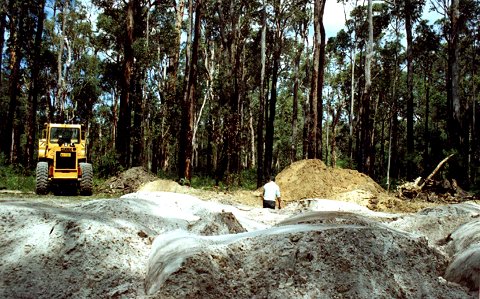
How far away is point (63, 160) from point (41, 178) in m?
1.15

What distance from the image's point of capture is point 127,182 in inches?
669

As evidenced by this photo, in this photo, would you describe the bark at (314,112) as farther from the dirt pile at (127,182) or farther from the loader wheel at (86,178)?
the loader wheel at (86,178)

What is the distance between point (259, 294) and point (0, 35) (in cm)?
2788

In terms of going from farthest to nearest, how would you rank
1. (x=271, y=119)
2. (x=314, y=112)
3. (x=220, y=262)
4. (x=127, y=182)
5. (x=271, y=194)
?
(x=271, y=119) → (x=314, y=112) → (x=127, y=182) → (x=271, y=194) → (x=220, y=262)

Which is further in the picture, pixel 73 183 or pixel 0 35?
pixel 0 35

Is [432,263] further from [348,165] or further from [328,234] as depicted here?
[348,165]

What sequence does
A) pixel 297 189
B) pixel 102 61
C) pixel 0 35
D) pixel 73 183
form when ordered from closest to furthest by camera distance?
1. pixel 73 183
2. pixel 297 189
3. pixel 0 35
4. pixel 102 61

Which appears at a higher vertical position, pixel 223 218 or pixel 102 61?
pixel 102 61

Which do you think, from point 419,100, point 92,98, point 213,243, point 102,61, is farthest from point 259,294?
point 419,100

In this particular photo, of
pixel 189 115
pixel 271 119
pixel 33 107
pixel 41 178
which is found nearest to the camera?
pixel 41 178

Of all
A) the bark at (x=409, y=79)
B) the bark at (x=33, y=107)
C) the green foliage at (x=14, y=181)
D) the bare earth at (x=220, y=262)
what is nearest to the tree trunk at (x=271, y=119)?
the bark at (x=409, y=79)

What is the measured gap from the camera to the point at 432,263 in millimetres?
4441

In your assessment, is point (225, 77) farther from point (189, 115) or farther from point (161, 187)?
point (161, 187)

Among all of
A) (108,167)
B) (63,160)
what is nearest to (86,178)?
(63,160)
